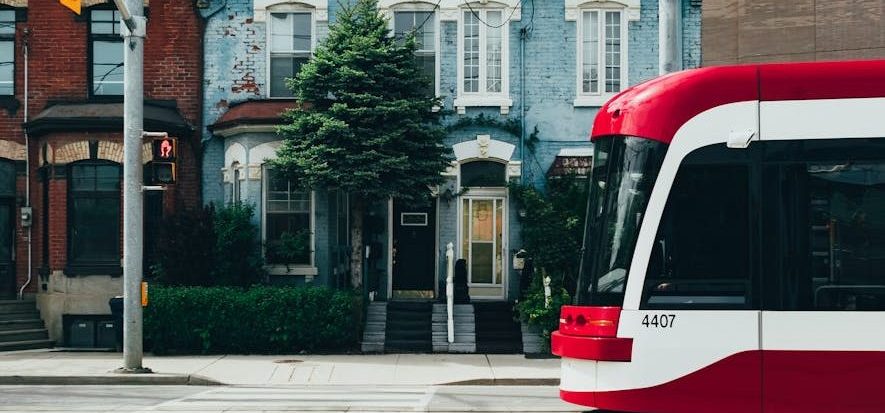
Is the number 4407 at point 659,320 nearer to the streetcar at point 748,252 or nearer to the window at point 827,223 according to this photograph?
the streetcar at point 748,252

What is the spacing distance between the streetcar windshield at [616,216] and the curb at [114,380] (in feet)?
28.5

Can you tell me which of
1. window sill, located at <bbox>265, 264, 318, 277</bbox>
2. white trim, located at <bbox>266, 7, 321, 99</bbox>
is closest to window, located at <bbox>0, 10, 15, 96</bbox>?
white trim, located at <bbox>266, 7, 321, 99</bbox>

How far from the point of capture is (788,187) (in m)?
8.23

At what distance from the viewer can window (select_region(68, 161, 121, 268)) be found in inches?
829

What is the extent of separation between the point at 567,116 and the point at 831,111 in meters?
13.4

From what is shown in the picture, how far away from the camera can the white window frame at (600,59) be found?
843 inches

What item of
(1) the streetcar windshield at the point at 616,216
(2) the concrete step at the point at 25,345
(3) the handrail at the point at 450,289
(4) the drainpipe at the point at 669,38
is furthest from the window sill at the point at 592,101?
(1) the streetcar windshield at the point at 616,216

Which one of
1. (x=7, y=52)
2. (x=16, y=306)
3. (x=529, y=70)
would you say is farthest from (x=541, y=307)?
(x=7, y=52)

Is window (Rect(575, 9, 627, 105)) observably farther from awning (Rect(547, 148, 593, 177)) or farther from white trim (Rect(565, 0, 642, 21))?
awning (Rect(547, 148, 593, 177))

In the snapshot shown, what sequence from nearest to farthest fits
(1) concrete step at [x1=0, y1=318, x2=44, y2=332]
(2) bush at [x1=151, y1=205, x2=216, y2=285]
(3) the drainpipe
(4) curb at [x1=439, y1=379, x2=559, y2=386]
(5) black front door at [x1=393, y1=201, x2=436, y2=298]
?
(3) the drainpipe < (4) curb at [x1=439, y1=379, x2=559, y2=386] < (2) bush at [x1=151, y1=205, x2=216, y2=285] < (1) concrete step at [x1=0, y1=318, x2=44, y2=332] < (5) black front door at [x1=393, y1=201, x2=436, y2=298]

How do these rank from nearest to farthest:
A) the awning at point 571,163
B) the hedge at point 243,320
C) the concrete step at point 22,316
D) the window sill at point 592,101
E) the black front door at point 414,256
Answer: the hedge at point 243,320 → the concrete step at point 22,316 → the awning at point 571,163 → the window sill at point 592,101 → the black front door at point 414,256

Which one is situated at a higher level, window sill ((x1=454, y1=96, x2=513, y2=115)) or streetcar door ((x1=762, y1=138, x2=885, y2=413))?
window sill ((x1=454, y1=96, x2=513, y2=115))

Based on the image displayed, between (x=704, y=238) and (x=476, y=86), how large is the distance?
44.8ft

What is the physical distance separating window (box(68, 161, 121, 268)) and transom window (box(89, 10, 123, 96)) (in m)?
1.79
